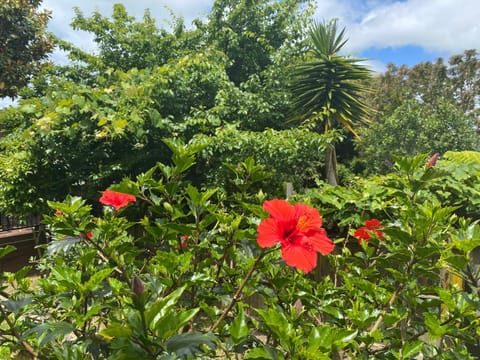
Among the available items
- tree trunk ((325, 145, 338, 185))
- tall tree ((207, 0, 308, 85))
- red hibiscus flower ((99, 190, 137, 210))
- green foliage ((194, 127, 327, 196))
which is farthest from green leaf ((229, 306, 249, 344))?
tall tree ((207, 0, 308, 85))

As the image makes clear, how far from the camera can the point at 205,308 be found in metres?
1.01

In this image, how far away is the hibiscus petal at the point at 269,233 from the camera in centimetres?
78

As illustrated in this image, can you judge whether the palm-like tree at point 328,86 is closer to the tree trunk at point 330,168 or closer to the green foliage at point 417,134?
the tree trunk at point 330,168

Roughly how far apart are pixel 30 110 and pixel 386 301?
195 inches

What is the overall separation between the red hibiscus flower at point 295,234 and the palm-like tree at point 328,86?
534cm

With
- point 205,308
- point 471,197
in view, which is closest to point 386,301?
point 205,308

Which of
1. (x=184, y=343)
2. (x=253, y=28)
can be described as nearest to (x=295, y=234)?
(x=184, y=343)

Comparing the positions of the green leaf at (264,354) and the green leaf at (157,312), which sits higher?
the green leaf at (157,312)

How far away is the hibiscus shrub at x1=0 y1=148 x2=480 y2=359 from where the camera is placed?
74 cm

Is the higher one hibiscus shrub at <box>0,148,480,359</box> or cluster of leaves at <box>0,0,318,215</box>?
cluster of leaves at <box>0,0,318,215</box>

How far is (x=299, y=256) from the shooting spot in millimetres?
802

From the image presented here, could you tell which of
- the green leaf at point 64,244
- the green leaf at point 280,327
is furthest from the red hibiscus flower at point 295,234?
the green leaf at point 64,244

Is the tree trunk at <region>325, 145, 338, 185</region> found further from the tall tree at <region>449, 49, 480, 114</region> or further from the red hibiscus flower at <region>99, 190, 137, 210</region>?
the tall tree at <region>449, 49, 480, 114</region>

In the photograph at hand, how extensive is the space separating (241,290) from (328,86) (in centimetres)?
606
